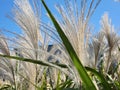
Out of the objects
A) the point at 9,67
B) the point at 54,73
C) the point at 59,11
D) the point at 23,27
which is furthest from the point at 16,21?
the point at 54,73

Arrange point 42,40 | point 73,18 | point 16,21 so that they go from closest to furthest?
point 73,18 → point 16,21 → point 42,40

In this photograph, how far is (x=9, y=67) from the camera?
2.74 m

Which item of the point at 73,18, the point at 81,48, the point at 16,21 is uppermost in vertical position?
the point at 16,21

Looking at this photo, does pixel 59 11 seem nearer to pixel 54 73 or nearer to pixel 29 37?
pixel 29 37

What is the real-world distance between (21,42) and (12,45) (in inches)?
3.1

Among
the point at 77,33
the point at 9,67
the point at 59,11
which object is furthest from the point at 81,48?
the point at 9,67

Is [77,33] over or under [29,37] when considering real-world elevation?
under

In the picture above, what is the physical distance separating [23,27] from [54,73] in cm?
133

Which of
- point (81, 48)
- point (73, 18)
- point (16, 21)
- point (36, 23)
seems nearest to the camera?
point (81, 48)

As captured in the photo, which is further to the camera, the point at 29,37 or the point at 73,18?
the point at 29,37

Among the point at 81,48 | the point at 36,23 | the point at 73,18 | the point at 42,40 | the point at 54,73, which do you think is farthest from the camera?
the point at 54,73

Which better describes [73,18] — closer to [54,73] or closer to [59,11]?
[59,11]

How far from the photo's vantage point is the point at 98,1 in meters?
1.53

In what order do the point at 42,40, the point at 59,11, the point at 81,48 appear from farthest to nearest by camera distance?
1. the point at 42,40
2. the point at 59,11
3. the point at 81,48
